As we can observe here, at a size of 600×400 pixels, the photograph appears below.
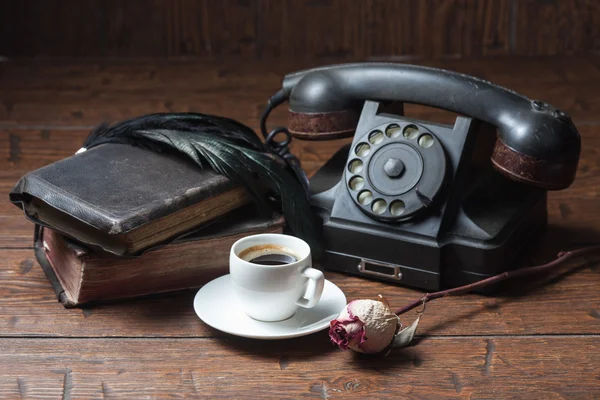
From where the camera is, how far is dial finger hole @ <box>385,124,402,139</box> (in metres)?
1.19

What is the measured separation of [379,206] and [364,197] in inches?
1.0

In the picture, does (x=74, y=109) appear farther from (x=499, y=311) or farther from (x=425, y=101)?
(x=499, y=311)

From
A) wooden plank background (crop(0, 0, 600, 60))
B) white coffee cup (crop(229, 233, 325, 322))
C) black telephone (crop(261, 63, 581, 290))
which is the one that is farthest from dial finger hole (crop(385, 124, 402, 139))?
wooden plank background (crop(0, 0, 600, 60))

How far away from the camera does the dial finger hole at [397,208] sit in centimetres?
114

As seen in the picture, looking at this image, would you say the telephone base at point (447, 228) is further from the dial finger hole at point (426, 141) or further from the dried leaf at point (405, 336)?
the dried leaf at point (405, 336)

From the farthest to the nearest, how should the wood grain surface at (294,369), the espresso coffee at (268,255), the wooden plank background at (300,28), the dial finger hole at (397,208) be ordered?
the wooden plank background at (300,28), the dial finger hole at (397,208), the espresso coffee at (268,255), the wood grain surface at (294,369)

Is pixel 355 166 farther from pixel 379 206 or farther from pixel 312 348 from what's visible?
pixel 312 348

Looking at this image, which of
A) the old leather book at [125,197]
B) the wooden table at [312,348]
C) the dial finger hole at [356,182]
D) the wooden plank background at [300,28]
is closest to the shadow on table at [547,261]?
the wooden table at [312,348]

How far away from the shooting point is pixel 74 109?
6.24 ft

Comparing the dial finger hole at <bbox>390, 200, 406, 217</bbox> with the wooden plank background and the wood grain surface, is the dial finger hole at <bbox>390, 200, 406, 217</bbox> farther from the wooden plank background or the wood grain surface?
the wooden plank background

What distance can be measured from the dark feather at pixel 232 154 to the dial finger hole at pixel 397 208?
0.11m

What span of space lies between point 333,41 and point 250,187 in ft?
4.03

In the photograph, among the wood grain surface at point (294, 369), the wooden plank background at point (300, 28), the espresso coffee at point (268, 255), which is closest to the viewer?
the wood grain surface at point (294, 369)

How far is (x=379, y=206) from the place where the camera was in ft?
3.79
